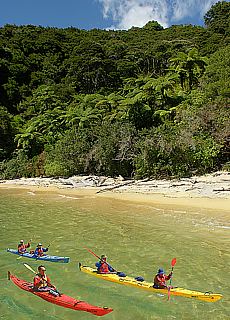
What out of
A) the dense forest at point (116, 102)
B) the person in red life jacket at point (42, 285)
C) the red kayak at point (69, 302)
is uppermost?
the dense forest at point (116, 102)

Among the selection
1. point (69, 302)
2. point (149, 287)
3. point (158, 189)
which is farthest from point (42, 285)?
point (158, 189)

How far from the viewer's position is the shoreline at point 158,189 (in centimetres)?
2049

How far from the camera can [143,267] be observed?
35.6 ft

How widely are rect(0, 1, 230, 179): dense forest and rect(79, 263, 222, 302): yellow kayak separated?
16.2 m

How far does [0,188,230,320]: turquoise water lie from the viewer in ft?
26.8

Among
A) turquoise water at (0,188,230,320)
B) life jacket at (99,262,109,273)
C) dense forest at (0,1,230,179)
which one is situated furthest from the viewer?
dense forest at (0,1,230,179)

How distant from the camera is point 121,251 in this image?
1248 centimetres

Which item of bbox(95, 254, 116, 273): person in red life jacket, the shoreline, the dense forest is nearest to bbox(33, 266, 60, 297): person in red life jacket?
bbox(95, 254, 116, 273): person in red life jacket

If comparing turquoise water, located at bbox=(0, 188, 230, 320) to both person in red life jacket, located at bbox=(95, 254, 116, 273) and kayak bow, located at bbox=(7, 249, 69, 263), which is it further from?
person in red life jacket, located at bbox=(95, 254, 116, 273)

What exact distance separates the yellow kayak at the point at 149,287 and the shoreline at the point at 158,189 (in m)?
10.3

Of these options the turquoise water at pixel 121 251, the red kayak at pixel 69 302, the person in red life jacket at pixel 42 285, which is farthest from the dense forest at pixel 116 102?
the red kayak at pixel 69 302

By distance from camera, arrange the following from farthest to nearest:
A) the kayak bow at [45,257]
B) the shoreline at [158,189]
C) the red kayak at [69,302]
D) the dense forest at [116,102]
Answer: the dense forest at [116,102] < the shoreline at [158,189] < the kayak bow at [45,257] < the red kayak at [69,302]

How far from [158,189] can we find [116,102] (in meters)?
17.5

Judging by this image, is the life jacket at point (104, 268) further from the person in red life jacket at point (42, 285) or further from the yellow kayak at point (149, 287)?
the person in red life jacket at point (42, 285)
